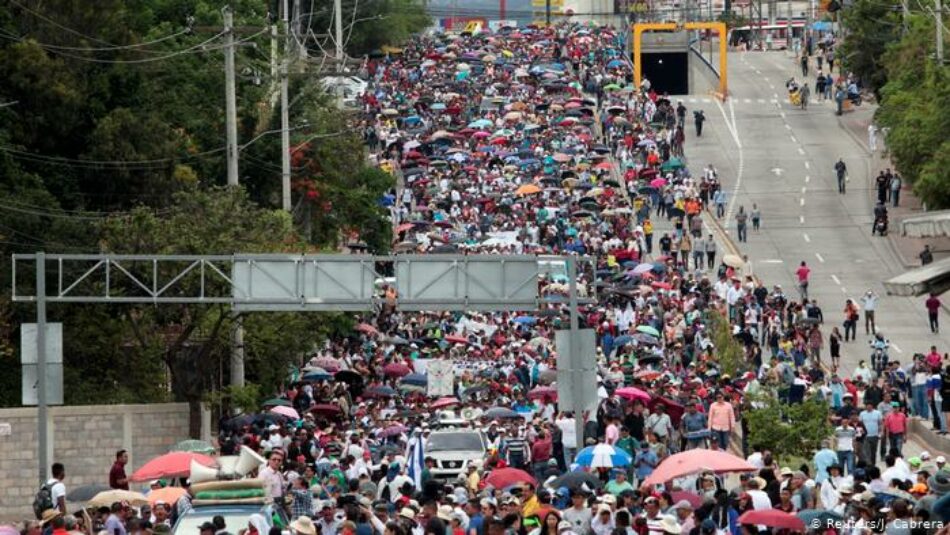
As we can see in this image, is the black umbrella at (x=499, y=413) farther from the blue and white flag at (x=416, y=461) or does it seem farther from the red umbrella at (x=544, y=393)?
the blue and white flag at (x=416, y=461)

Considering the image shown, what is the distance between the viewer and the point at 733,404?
44062 millimetres

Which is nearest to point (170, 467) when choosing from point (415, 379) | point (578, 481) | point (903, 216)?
point (578, 481)

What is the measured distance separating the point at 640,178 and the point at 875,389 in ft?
125

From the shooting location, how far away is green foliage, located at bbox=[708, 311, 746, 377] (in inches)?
2121

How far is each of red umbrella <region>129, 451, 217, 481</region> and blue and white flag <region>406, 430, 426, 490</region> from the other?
3.83 meters

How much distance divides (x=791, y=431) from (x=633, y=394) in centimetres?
567

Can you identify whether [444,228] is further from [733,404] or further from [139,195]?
[733,404]

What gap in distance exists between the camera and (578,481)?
3288 cm

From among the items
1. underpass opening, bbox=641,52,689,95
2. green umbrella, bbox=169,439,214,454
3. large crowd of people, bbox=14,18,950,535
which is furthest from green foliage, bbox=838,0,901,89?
green umbrella, bbox=169,439,214,454

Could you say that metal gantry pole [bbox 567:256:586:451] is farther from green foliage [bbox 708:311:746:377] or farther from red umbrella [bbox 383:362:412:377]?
red umbrella [bbox 383:362:412:377]

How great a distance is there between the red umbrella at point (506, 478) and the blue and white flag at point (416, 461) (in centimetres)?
403

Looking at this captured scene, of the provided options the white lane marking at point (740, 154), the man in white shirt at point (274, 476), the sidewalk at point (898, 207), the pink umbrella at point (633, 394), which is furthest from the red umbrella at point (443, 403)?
the white lane marking at point (740, 154)

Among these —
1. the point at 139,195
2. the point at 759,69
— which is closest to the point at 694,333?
the point at 139,195

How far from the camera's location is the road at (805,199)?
218ft
